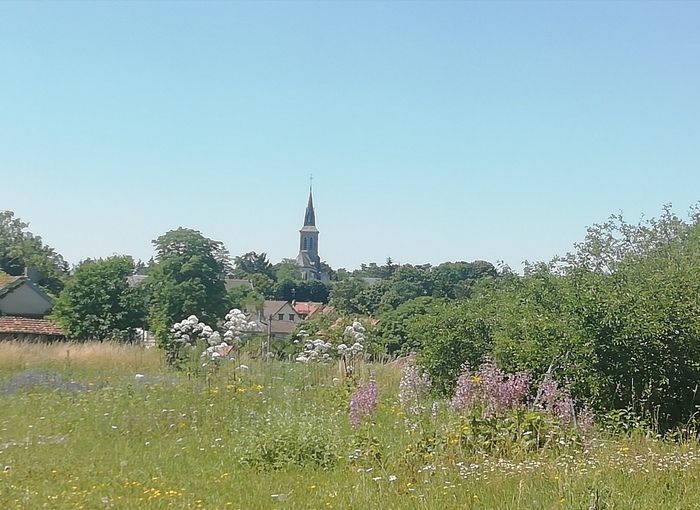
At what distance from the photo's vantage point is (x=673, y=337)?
950 cm

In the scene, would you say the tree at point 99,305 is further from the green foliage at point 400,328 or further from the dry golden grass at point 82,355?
the green foliage at point 400,328

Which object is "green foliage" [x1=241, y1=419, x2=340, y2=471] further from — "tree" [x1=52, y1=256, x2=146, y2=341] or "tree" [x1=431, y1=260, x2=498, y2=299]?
"tree" [x1=431, y1=260, x2=498, y2=299]

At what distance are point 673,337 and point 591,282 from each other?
1.55 metres

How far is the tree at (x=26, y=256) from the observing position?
64900 millimetres

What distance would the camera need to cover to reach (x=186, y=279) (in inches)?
1352

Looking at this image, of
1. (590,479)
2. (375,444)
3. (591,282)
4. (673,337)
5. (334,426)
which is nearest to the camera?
(590,479)

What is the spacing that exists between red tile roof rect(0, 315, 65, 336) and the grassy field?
23522 millimetres

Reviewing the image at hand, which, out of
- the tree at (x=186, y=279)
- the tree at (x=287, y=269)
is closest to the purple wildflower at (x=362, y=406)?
the tree at (x=186, y=279)

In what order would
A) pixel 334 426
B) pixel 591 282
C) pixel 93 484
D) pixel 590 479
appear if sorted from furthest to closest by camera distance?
1. pixel 591 282
2. pixel 334 426
3. pixel 93 484
4. pixel 590 479

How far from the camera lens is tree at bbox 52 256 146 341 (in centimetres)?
3403

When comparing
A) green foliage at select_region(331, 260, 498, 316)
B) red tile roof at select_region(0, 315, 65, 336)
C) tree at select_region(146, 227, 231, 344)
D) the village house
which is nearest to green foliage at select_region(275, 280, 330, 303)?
A: green foliage at select_region(331, 260, 498, 316)

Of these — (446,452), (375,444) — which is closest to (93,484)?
(375,444)

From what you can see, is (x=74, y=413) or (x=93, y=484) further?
(x=74, y=413)

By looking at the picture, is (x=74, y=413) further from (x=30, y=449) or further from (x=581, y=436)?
(x=581, y=436)
